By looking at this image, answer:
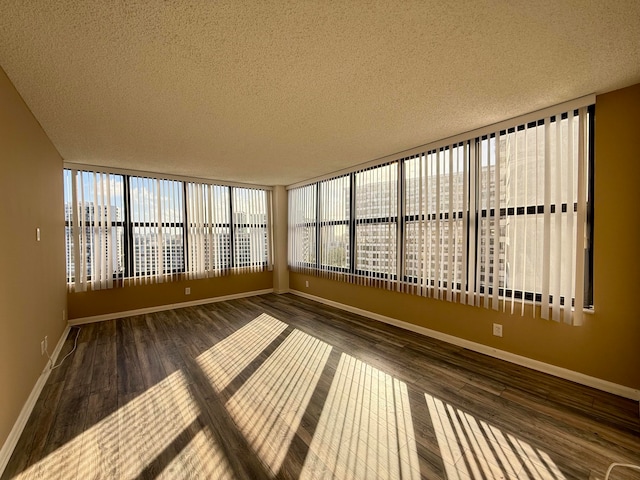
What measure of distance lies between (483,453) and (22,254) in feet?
12.1

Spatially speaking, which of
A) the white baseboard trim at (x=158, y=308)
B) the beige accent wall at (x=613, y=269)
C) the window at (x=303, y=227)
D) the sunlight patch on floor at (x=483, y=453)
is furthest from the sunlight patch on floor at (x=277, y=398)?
the white baseboard trim at (x=158, y=308)

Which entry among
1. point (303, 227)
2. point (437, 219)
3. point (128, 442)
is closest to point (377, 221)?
point (437, 219)

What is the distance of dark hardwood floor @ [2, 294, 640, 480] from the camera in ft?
5.41

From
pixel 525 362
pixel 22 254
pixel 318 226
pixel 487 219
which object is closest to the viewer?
pixel 22 254

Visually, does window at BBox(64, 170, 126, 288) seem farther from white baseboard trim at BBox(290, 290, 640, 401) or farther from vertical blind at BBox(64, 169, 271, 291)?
white baseboard trim at BBox(290, 290, 640, 401)

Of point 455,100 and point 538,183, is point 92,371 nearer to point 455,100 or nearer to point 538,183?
point 455,100

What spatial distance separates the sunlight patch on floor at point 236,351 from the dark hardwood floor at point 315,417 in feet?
0.08

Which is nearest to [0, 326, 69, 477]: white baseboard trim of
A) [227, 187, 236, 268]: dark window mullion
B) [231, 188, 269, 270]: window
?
[227, 187, 236, 268]: dark window mullion

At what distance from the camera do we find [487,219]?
300 centimetres

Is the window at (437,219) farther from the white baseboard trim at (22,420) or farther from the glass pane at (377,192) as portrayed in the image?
the white baseboard trim at (22,420)

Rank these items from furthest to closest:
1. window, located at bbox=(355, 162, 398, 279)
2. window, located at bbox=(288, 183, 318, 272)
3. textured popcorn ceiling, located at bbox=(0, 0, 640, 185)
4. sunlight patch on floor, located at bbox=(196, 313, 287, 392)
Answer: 1. window, located at bbox=(288, 183, 318, 272)
2. window, located at bbox=(355, 162, 398, 279)
3. sunlight patch on floor, located at bbox=(196, 313, 287, 392)
4. textured popcorn ceiling, located at bbox=(0, 0, 640, 185)

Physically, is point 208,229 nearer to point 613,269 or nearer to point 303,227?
point 303,227

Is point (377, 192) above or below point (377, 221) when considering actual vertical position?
above

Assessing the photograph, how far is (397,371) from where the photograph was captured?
276 cm
